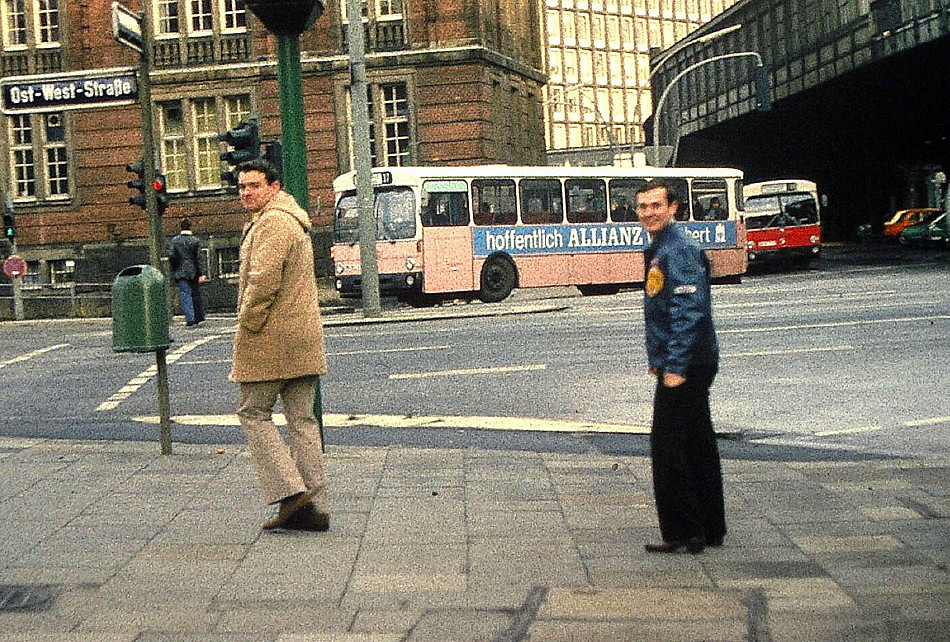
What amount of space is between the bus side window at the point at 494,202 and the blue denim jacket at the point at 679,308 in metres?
26.5

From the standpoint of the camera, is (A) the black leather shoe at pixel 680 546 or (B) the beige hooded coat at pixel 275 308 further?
(B) the beige hooded coat at pixel 275 308

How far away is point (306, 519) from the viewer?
7688 millimetres

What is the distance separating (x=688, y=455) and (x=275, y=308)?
2.04 meters

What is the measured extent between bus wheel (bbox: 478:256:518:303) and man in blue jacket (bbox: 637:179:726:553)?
26.5m

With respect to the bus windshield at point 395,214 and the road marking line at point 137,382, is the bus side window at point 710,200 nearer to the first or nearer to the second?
the bus windshield at point 395,214

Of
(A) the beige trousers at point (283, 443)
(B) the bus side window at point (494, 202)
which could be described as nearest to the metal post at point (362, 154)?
(B) the bus side window at point (494, 202)

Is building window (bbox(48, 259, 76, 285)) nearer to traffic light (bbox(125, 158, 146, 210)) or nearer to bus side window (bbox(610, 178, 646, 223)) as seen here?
bus side window (bbox(610, 178, 646, 223))

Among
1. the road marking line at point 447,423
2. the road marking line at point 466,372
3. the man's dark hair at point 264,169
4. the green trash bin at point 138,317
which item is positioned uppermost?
the man's dark hair at point 264,169

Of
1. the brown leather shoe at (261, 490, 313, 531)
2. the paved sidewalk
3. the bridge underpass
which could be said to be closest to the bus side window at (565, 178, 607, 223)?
the bridge underpass

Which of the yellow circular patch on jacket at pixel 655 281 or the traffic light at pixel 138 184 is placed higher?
the traffic light at pixel 138 184

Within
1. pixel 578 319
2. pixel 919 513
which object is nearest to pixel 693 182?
pixel 578 319

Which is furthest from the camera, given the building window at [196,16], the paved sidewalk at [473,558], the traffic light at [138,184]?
the building window at [196,16]

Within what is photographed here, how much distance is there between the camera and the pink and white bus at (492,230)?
108 feet

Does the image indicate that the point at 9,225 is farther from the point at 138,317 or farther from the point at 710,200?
the point at 138,317
